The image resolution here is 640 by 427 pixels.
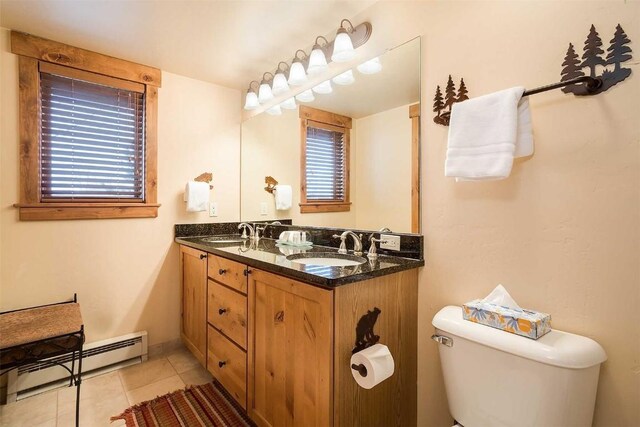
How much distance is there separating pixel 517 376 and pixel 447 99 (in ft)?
3.36

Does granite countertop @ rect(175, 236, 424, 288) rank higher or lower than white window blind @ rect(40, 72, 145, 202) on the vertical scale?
lower

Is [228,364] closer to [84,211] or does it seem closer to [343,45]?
[84,211]

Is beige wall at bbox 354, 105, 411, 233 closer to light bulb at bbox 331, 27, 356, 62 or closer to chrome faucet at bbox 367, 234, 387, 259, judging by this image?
chrome faucet at bbox 367, 234, 387, 259

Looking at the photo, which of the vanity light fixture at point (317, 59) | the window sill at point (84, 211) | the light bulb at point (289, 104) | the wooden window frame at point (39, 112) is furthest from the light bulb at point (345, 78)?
the window sill at point (84, 211)

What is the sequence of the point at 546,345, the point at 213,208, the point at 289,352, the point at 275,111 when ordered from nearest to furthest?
the point at 546,345 → the point at 289,352 → the point at 275,111 → the point at 213,208

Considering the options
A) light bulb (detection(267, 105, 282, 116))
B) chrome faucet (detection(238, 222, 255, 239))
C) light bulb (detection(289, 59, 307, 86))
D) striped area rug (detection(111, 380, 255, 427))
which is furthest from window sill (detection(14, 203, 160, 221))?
light bulb (detection(289, 59, 307, 86))

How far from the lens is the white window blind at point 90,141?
73.9 inches

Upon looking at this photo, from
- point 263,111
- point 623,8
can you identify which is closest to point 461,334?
point 623,8

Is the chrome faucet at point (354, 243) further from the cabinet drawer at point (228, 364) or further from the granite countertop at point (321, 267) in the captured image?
the cabinet drawer at point (228, 364)

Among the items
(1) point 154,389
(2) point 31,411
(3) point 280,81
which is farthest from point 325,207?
(2) point 31,411

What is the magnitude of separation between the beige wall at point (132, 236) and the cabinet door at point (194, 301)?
16cm

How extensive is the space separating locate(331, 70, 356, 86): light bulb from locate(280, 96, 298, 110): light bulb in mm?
427

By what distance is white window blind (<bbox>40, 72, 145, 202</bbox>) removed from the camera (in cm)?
188

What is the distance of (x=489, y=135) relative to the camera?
1030 mm
